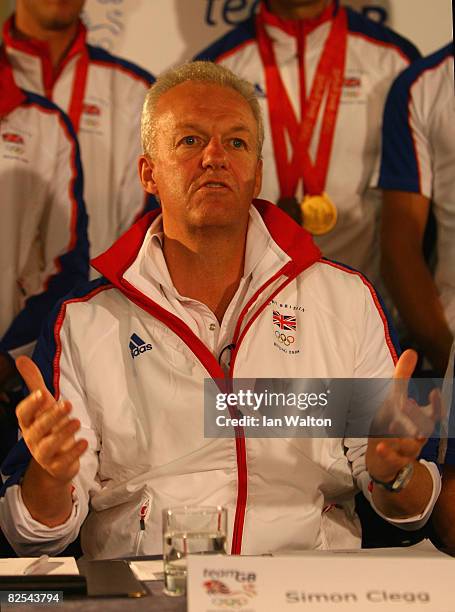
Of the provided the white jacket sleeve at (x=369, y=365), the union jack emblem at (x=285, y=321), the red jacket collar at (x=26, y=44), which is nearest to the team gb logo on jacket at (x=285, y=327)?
the union jack emblem at (x=285, y=321)

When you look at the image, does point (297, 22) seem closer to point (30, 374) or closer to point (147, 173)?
point (147, 173)

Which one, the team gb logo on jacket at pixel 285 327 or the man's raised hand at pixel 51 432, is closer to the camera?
the man's raised hand at pixel 51 432

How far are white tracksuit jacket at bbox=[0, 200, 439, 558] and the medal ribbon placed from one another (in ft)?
1.83

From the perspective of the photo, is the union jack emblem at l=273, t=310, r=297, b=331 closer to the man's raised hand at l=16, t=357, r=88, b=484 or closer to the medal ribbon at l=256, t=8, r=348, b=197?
the man's raised hand at l=16, t=357, r=88, b=484

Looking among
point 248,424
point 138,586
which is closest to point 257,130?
point 248,424

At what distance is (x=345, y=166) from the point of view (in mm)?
2221

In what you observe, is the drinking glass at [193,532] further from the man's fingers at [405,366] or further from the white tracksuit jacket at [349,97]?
the white tracksuit jacket at [349,97]

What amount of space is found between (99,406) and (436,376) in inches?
29.8

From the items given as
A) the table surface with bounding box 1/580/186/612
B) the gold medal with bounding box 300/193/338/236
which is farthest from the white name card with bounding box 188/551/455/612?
the gold medal with bounding box 300/193/338/236

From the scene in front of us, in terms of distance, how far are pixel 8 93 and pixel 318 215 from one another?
762mm

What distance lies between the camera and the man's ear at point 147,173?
1.78 meters

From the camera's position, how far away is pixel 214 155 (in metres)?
1.65

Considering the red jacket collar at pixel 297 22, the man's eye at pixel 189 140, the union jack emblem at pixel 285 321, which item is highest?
the red jacket collar at pixel 297 22

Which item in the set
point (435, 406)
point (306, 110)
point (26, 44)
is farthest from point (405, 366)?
point (26, 44)
